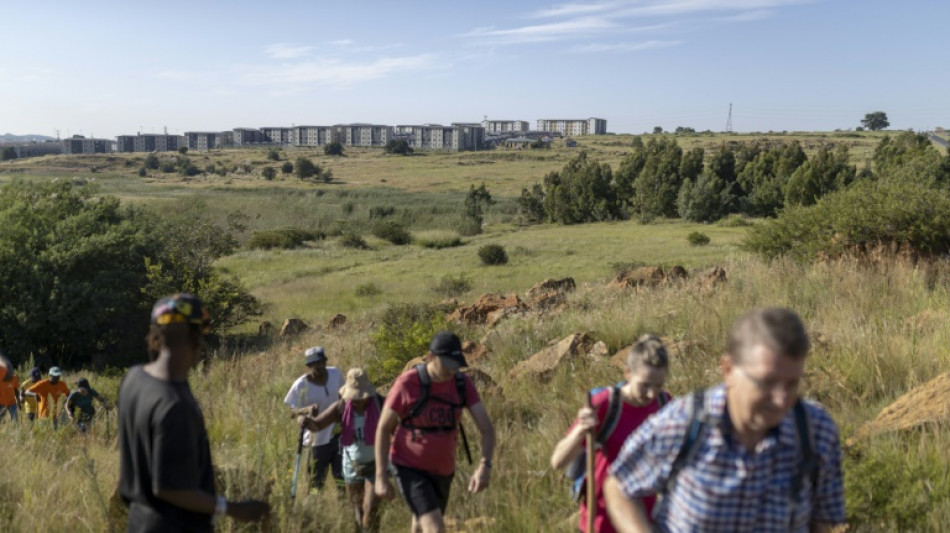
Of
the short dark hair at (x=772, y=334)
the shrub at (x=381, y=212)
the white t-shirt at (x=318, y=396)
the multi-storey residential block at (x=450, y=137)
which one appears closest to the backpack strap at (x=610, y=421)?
the short dark hair at (x=772, y=334)

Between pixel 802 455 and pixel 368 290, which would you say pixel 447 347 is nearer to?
pixel 802 455

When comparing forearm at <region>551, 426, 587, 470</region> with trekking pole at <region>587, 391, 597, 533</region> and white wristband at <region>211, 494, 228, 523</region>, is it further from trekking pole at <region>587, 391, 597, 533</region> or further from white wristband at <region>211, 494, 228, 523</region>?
white wristband at <region>211, 494, 228, 523</region>

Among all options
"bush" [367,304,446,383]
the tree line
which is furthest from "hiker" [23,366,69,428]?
the tree line

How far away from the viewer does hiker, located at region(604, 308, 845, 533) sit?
192cm

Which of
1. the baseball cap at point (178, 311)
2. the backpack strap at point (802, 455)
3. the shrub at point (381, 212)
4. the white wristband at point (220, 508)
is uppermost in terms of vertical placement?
the baseball cap at point (178, 311)

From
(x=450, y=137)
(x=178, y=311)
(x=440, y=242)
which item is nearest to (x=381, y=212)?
(x=440, y=242)

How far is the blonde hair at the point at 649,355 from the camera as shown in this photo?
297cm

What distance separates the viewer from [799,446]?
2070 millimetres

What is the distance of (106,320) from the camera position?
18828 millimetres

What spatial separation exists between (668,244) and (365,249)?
636 inches

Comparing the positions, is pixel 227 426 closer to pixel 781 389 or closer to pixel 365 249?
pixel 781 389

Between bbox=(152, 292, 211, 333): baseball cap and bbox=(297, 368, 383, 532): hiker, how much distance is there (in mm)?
2100

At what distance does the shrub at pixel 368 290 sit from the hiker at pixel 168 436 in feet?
68.5

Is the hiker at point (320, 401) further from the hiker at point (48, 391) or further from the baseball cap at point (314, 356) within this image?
the hiker at point (48, 391)
